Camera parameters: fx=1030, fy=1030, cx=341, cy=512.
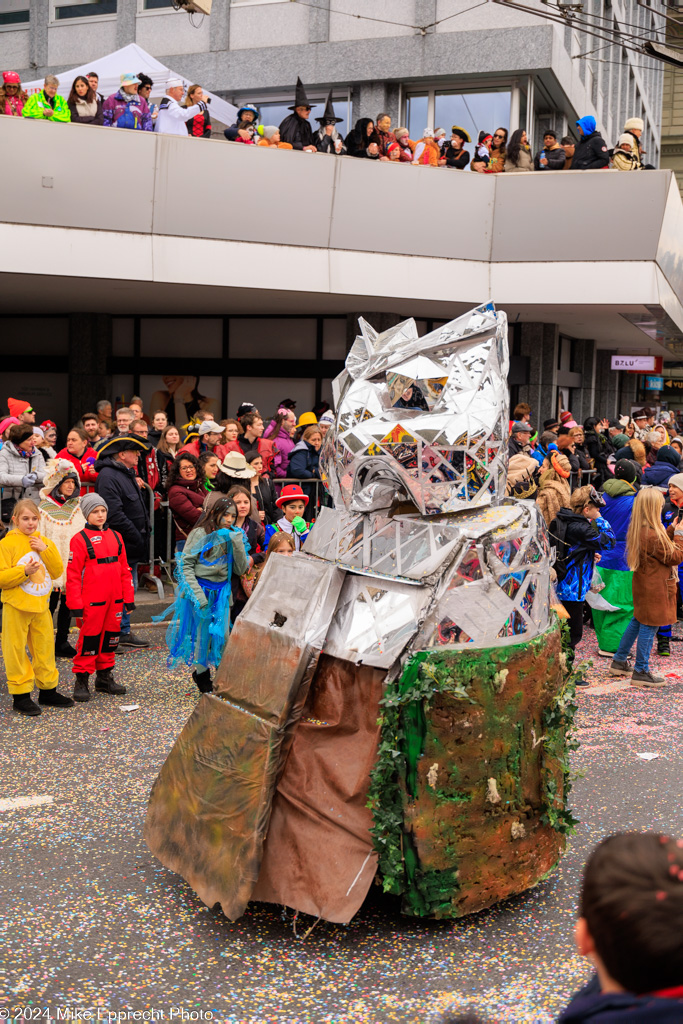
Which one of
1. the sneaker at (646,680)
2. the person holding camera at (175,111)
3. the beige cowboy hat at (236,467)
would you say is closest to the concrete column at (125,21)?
the person holding camera at (175,111)

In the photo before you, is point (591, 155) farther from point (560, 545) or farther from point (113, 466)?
point (113, 466)

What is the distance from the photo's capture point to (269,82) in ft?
63.2

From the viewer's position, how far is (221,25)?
19438 millimetres

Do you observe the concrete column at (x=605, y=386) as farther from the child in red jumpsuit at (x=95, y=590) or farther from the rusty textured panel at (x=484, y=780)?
the rusty textured panel at (x=484, y=780)

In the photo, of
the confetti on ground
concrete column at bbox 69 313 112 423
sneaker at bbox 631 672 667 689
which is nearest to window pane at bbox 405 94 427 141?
concrete column at bbox 69 313 112 423

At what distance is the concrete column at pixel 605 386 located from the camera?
25.7 m

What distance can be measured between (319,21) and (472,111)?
10.7ft

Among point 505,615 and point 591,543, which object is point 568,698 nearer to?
point 505,615

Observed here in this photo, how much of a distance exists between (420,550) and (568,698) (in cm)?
102

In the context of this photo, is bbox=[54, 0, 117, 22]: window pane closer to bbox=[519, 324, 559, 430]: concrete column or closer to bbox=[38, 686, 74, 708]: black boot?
bbox=[519, 324, 559, 430]: concrete column

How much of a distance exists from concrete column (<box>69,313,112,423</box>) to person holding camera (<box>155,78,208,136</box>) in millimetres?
5867

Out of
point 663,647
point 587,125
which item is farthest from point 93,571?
point 587,125

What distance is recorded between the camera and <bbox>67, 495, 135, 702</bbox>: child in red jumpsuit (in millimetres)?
7375

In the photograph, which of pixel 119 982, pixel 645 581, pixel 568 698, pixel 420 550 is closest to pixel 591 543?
pixel 645 581
